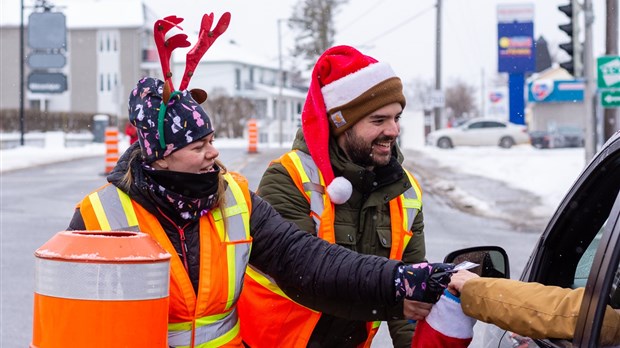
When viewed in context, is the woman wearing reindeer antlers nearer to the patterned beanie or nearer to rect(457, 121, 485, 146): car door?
the patterned beanie

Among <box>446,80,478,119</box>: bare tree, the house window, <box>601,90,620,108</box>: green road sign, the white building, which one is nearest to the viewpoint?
<box>601,90,620,108</box>: green road sign

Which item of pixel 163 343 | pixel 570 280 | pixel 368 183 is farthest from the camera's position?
pixel 368 183

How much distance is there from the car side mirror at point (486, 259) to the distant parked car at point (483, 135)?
147ft

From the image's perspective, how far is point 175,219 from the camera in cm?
301

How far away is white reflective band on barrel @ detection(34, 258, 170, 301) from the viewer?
A: 86.7 inches

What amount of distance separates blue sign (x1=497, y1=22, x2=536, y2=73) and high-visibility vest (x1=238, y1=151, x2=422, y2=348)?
43844 mm

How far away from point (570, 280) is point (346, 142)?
98 centimetres

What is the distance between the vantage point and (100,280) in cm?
220

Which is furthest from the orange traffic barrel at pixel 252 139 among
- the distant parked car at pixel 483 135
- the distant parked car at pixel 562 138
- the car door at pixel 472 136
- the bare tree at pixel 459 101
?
the bare tree at pixel 459 101

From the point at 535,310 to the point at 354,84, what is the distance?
1.45 meters

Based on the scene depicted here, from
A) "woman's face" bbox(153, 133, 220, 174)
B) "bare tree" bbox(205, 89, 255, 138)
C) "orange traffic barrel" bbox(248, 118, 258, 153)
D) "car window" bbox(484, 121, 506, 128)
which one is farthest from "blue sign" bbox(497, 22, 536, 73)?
"woman's face" bbox(153, 133, 220, 174)

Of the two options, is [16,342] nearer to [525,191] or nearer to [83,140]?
[525,191]

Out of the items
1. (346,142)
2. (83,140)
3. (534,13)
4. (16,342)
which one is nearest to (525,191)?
(16,342)

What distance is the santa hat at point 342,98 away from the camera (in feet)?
12.1
